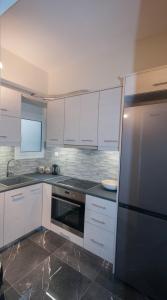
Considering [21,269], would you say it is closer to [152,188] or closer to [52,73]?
[152,188]

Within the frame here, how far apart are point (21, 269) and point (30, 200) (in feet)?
2.64

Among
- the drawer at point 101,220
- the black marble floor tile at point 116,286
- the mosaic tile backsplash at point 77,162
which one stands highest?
the mosaic tile backsplash at point 77,162

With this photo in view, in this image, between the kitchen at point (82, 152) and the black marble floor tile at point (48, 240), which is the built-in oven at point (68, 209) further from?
the black marble floor tile at point (48, 240)

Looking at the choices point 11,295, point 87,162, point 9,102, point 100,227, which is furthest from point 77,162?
point 11,295

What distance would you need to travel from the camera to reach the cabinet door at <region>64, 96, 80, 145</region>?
2408 millimetres

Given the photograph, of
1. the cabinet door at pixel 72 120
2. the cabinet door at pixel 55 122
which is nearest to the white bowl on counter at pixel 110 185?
the cabinet door at pixel 72 120

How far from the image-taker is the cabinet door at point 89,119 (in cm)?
223

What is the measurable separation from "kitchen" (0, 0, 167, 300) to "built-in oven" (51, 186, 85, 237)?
1cm

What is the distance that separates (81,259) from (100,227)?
1.58ft

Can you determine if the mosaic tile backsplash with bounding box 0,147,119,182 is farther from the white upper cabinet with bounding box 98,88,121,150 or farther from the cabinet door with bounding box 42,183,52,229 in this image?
the cabinet door with bounding box 42,183,52,229

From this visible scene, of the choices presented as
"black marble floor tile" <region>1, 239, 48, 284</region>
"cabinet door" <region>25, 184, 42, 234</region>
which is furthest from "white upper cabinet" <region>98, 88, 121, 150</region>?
"black marble floor tile" <region>1, 239, 48, 284</region>

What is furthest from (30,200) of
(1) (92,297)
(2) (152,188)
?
(2) (152,188)

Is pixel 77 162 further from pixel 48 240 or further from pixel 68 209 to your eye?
pixel 48 240

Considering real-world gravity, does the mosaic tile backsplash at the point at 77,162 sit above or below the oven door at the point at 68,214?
above
